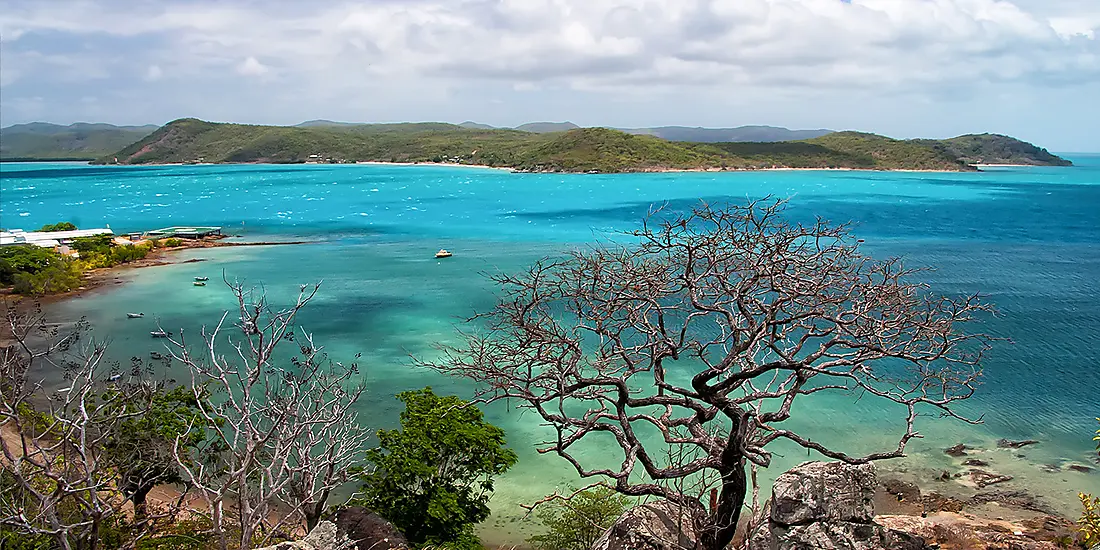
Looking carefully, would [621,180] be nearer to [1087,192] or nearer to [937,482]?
[1087,192]

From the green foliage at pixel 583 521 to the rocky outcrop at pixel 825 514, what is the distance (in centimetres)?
435

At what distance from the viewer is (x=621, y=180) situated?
129125mm

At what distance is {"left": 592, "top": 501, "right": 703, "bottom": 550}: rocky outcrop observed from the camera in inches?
329

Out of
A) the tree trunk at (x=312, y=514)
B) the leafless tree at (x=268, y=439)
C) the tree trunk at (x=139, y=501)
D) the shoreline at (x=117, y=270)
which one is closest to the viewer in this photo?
the leafless tree at (x=268, y=439)

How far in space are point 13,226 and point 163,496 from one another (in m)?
66.5

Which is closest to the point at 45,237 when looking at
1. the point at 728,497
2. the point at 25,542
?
the point at 25,542

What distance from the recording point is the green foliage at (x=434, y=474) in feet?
40.6

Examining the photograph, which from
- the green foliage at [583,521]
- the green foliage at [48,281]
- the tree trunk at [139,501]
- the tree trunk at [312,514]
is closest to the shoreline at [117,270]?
the green foliage at [48,281]

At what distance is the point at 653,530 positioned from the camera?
8539 millimetres

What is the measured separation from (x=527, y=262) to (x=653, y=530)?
37.7 meters

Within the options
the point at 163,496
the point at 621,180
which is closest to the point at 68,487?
the point at 163,496

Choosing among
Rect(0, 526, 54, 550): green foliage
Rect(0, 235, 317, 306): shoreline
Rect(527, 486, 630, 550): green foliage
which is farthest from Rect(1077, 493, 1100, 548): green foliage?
Rect(0, 235, 317, 306): shoreline

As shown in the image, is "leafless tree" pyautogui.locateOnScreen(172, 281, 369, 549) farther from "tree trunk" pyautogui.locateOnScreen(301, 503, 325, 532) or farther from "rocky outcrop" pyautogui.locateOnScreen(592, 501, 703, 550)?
"rocky outcrop" pyautogui.locateOnScreen(592, 501, 703, 550)

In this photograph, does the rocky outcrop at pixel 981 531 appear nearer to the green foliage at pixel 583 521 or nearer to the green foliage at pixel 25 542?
the green foliage at pixel 583 521
